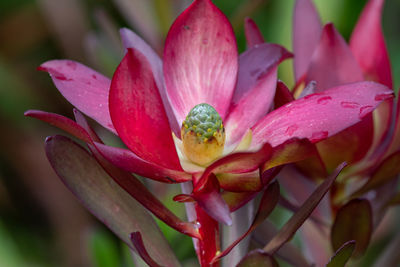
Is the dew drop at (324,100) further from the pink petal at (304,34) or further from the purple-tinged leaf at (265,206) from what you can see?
the pink petal at (304,34)

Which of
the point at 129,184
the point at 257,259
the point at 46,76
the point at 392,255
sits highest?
the point at 129,184

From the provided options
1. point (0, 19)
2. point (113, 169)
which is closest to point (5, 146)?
point (0, 19)

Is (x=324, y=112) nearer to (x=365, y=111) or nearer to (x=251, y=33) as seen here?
(x=365, y=111)

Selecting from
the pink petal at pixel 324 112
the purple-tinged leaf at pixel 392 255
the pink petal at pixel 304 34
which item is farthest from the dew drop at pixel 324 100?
the purple-tinged leaf at pixel 392 255

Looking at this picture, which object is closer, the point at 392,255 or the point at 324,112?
the point at 324,112

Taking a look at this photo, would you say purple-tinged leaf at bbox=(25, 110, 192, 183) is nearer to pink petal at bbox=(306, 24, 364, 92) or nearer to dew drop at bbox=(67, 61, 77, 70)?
dew drop at bbox=(67, 61, 77, 70)

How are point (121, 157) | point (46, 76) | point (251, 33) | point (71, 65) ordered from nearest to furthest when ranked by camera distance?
point (121, 157) → point (71, 65) → point (251, 33) → point (46, 76)

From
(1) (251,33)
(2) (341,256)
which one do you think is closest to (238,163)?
(2) (341,256)

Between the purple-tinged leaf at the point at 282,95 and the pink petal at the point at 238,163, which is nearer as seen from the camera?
the pink petal at the point at 238,163
